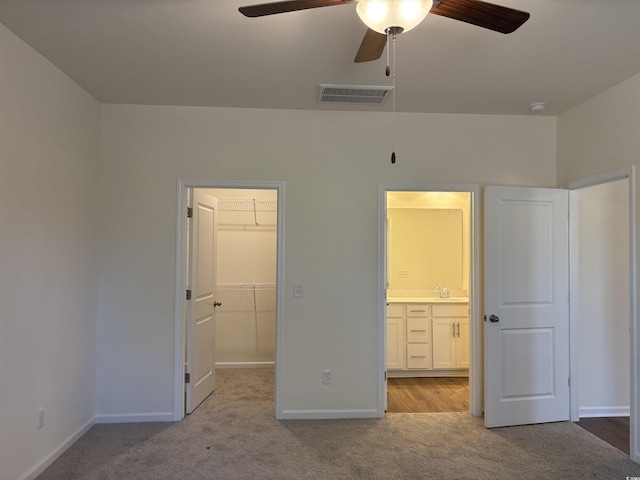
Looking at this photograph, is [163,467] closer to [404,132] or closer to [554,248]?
[404,132]

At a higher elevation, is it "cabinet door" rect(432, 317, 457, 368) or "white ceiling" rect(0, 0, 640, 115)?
"white ceiling" rect(0, 0, 640, 115)

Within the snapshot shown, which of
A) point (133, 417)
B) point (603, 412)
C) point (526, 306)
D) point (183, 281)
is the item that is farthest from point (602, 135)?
point (133, 417)

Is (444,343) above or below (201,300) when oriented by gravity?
below

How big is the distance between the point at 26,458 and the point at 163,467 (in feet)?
2.58

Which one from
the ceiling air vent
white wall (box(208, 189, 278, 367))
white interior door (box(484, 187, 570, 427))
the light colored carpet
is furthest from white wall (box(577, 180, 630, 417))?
white wall (box(208, 189, 278, 367))

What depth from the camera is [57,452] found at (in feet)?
9.30

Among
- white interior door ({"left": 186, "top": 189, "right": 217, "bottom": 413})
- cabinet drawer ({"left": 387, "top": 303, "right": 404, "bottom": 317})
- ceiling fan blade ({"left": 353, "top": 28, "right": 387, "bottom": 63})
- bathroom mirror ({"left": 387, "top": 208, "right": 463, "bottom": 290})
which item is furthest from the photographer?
bathroom mirror ({"left": 387, "top": 208, "right": 463, "bottom": 290})

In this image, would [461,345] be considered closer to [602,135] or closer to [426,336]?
[426,336]

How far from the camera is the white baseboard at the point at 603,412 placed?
3623 mm

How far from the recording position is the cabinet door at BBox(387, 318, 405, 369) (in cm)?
467

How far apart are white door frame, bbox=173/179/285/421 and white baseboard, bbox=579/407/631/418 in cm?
260

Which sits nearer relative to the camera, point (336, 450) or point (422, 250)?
point (336, 450)

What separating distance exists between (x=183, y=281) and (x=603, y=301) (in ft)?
11.8

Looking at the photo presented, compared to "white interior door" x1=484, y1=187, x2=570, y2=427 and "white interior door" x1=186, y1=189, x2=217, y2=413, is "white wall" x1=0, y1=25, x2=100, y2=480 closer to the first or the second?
"white interior door" x1=186, y1=189, x2=217, y2=413
